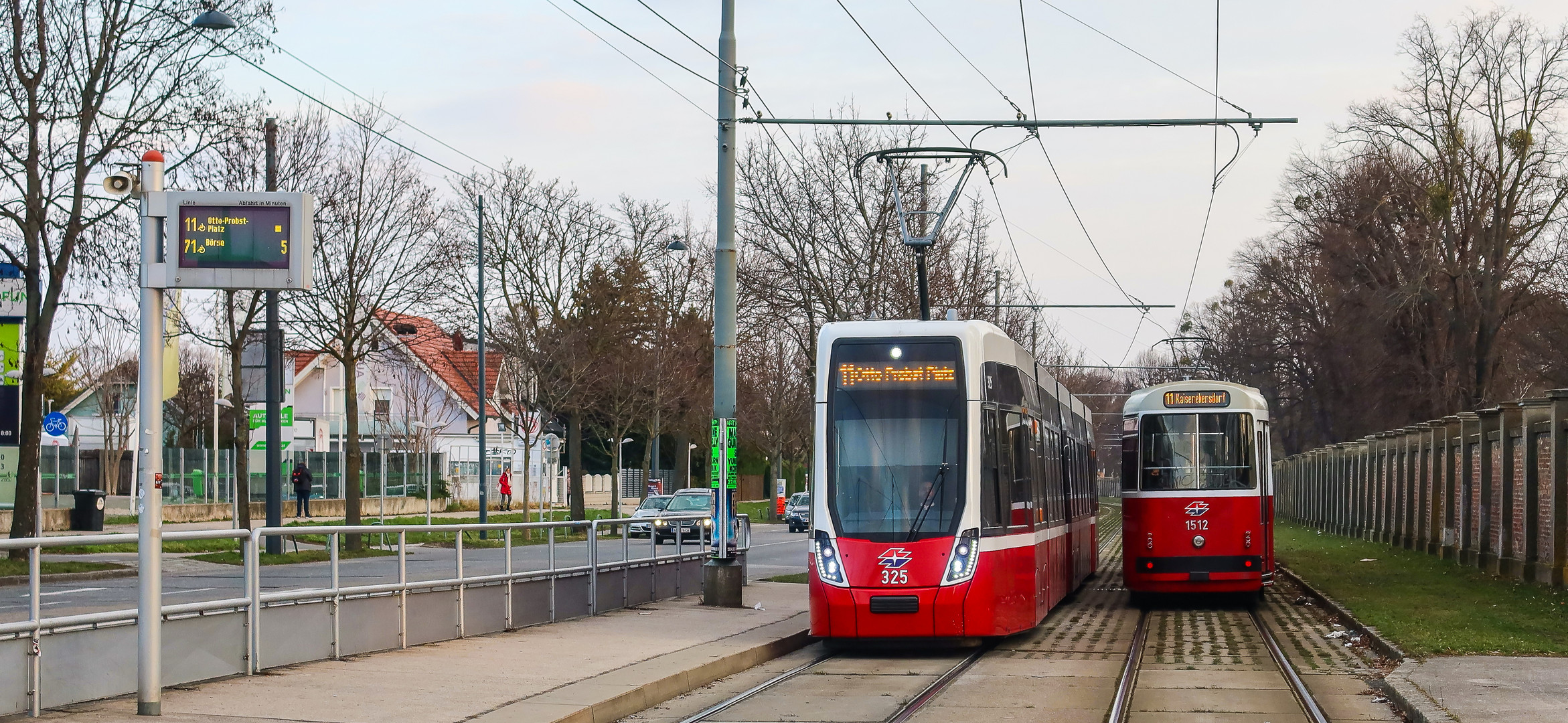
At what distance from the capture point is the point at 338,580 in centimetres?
1278

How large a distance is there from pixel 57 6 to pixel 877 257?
1565 centimetres

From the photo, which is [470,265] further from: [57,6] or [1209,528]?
[1209,528]

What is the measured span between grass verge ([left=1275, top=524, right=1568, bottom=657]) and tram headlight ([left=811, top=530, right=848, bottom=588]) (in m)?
5.06

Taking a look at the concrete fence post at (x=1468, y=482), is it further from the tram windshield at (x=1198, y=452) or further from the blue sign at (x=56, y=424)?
the blue sign at (x=56, y=424)

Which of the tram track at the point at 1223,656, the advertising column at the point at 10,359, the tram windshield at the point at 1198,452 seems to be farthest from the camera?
the advertising column at the point at 10,359

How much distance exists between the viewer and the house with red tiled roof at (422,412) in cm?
5978

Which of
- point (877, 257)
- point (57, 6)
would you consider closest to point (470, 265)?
point (877, 257)

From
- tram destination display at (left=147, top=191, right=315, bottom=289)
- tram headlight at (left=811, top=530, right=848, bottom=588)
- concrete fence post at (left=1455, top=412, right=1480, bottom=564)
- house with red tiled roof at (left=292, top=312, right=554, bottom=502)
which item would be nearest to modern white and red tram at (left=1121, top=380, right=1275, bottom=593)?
tram headlight at (left=811, top=530, right=848, bottom=588)

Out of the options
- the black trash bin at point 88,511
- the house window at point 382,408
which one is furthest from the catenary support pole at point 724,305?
the house window at point 382,408

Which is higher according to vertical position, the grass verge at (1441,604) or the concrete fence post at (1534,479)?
the concrete fence post at (1534,479)

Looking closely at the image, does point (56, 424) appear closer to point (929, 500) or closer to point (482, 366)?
point (482, 366)

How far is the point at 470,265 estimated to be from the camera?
149 feet

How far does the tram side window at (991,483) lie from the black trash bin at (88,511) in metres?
26.2

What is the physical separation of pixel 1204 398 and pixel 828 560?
8.58 metres
